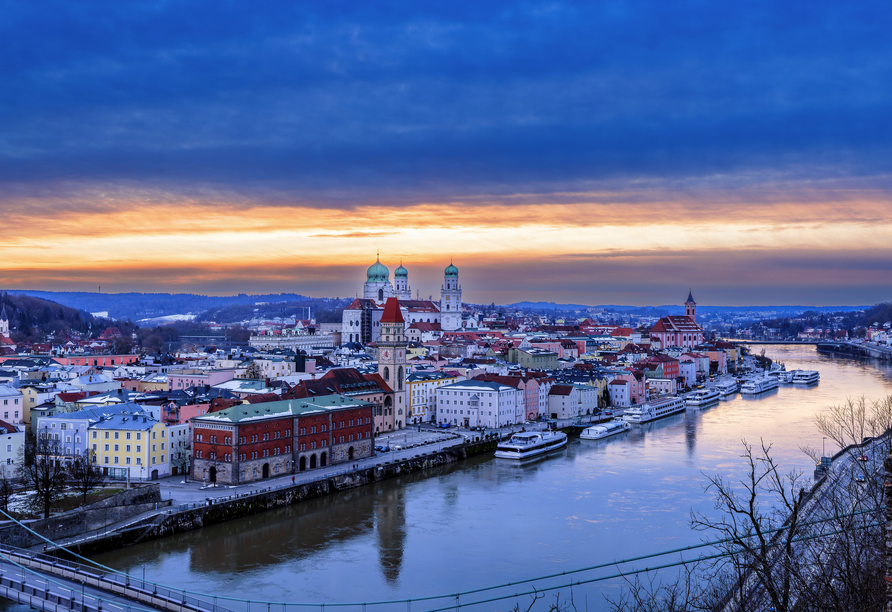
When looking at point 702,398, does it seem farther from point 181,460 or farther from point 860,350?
point 860,350

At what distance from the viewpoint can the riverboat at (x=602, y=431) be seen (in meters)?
24.3

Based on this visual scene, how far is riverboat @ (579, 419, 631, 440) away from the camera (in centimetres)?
2431

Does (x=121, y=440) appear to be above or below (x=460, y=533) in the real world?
above

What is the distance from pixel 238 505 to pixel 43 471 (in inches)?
137

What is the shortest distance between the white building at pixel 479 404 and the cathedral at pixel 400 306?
23.1 metres

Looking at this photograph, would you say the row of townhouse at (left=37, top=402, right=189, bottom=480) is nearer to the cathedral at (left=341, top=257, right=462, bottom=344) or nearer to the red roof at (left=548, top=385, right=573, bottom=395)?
the red roof at (left=548, top=385, right=573, bottom=395)

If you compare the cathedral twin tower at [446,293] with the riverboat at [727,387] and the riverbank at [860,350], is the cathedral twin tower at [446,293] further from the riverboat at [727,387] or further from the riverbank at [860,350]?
the riverbank at [860,350]

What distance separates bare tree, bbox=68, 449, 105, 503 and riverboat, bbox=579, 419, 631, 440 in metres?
13.7

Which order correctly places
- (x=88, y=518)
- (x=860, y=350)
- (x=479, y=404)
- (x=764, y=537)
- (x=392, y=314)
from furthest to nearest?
(x=860, y=350) → (x=479, y=404) → (x=392, y=314) → (x=88, y=518) → (x=764, y=537)

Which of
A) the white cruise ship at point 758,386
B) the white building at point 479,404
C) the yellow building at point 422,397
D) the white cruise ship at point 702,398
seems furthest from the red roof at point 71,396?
the white cruise ship at point 758,386

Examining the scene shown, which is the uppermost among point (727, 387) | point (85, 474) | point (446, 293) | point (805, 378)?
point (446, 293)

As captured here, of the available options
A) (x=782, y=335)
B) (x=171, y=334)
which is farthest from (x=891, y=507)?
(x=782, y=335)

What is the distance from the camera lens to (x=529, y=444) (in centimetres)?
2130

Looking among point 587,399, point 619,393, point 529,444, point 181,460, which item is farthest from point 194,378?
point 619,393
